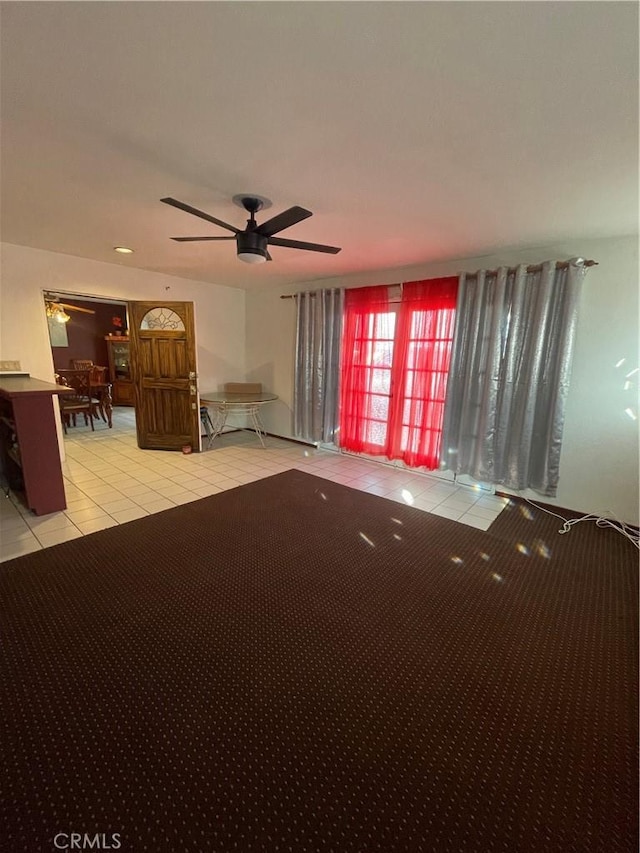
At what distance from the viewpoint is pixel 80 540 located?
2.46 meters

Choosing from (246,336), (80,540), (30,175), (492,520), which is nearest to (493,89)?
(30,175)

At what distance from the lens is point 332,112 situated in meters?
1.40

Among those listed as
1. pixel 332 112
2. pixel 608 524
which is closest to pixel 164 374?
pixel 332 112

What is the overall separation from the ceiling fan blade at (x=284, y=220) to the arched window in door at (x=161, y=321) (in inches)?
113

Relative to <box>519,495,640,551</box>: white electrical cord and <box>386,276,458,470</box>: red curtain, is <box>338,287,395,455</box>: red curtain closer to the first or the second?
<box>386,276,458,470</box>: red curtain

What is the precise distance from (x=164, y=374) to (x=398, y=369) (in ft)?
10.2

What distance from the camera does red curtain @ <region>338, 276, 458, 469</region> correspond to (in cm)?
360

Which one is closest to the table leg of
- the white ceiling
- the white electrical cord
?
the white ceiling

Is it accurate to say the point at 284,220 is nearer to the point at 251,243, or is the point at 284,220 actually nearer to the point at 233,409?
the point at 251,243

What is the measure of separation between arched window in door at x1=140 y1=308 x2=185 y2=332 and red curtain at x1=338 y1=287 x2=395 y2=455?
2.28m

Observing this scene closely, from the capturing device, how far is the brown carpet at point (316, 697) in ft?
3.35

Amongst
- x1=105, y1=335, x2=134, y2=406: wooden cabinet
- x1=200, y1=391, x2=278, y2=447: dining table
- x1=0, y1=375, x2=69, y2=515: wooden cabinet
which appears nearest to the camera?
x1=0, y1=375, x2=69, y2=515: wooden cabinet

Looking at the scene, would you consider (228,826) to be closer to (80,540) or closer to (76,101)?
(80,540)

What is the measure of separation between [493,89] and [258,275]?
141 inches
